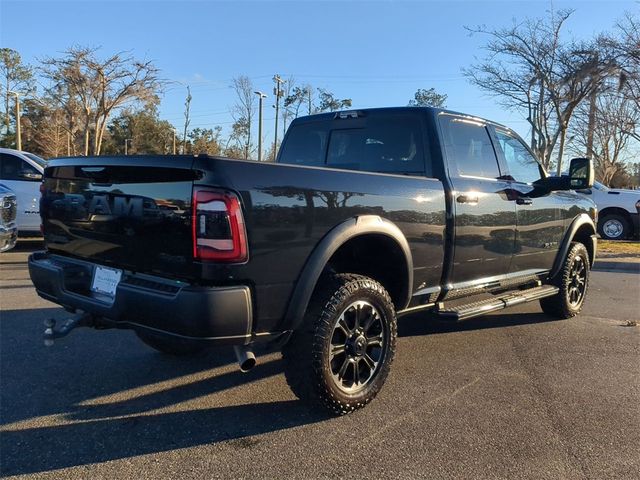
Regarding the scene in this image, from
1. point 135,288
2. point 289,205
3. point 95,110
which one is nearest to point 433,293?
point 289,205

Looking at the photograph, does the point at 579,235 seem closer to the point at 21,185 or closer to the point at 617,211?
the point at 21,185

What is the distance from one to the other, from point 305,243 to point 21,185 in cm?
890

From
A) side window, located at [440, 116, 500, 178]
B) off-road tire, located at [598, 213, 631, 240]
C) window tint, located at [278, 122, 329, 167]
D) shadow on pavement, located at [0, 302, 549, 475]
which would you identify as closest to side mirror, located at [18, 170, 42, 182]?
shadow on pavement, located at [0, 302, 549, 475]

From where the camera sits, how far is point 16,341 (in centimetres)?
457

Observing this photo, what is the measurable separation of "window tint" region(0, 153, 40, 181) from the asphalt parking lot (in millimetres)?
5782

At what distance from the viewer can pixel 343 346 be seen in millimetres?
3281

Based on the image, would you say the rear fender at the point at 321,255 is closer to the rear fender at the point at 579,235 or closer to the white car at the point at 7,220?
the rear fender at the point at 579,235

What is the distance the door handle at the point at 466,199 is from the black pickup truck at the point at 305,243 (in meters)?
0.02

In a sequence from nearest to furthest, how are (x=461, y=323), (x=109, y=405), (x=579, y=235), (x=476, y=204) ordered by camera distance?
(x=109, y=405) < (x=476, y=204) < (x=461, y=323) < (x=579, y=235)

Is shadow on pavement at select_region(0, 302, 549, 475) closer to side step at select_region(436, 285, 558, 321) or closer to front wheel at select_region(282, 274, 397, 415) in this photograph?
front wheel at select_region(282, 274, 397, 415)

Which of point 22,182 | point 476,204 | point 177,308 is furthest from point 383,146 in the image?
point 22,182

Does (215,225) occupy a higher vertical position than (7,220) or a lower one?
higher

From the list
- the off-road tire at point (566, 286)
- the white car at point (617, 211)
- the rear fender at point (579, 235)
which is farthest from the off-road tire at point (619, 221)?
the off-road tire at point (566, 286)

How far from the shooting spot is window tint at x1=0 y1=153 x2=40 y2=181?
9.84m
